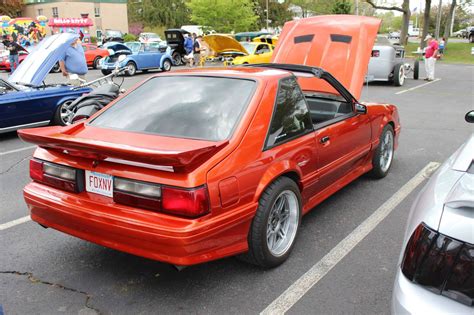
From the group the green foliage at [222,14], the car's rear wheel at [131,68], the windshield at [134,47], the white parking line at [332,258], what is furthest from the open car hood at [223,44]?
the green foliage at [222,14]

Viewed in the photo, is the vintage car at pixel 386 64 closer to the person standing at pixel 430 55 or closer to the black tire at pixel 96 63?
the person standing at pixel 430 55

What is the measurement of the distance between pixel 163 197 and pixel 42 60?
6.27 m

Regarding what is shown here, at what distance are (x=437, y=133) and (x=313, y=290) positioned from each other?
5858 mm

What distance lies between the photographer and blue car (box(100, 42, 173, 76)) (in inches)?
736

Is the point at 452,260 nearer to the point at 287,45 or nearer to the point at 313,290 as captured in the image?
the point at 313,290

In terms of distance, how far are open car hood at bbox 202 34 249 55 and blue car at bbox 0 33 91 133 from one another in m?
10.4

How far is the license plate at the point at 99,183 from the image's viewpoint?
2.75 m

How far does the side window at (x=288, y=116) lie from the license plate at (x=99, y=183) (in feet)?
3.63

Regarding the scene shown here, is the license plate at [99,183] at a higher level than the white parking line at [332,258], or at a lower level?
higher

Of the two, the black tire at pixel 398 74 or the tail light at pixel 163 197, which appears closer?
the tail light at pixel 163 197

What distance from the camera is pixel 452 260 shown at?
1.55 metres

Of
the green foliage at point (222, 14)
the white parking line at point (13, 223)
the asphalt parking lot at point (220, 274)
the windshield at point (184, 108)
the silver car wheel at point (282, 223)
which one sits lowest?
the white parking line at point (13, 223)

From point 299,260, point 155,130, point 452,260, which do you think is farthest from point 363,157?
point 452,260

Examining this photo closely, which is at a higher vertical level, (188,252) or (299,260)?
(188,252)
